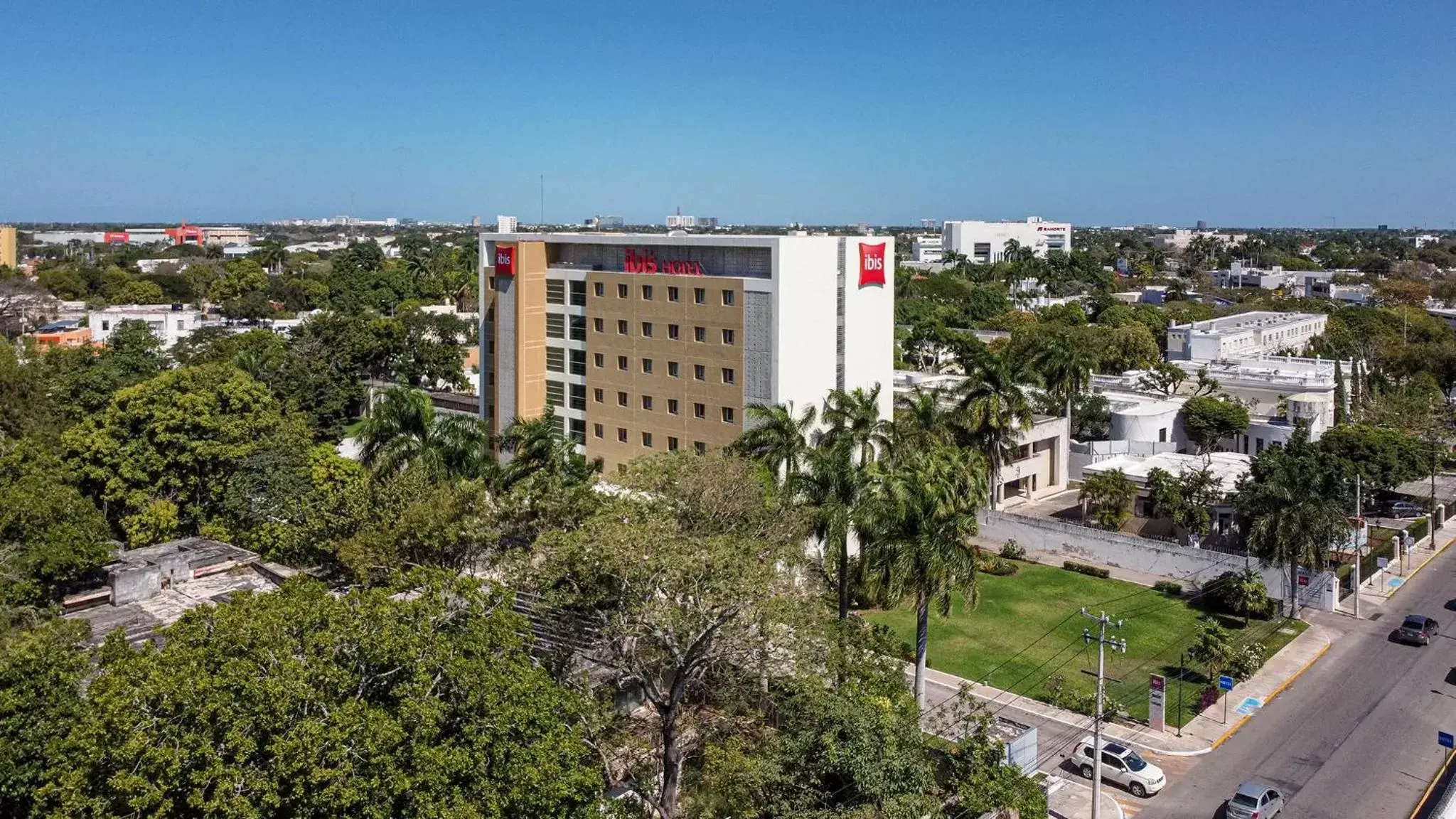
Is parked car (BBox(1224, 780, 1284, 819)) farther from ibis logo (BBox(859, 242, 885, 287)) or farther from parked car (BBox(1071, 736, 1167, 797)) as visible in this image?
ibis logo (BBox(859, 242, 885, 287))

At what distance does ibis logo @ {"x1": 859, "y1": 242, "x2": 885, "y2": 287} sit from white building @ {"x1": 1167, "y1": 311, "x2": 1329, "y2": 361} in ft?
176

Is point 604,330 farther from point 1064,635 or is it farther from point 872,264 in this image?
point 1064,635

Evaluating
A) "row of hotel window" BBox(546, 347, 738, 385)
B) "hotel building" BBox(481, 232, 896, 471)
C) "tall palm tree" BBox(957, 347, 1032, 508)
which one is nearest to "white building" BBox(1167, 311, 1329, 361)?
"tall palm tree" BBox(957, 347, 1032, 508)

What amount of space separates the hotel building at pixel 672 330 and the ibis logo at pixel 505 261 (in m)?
0.08

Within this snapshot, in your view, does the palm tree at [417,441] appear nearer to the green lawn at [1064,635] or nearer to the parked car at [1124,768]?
the green lawn at [1064,635]

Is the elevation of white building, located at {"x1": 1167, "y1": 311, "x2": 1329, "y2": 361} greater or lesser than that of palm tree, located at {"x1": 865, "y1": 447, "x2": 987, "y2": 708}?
greater

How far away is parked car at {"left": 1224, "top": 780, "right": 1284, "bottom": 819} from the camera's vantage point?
27.8 m

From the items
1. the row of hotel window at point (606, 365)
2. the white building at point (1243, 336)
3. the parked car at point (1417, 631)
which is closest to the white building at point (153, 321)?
the row of hotel window at point (606, 365)

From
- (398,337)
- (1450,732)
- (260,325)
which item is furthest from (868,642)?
(260,325)

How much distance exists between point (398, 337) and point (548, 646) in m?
58.0

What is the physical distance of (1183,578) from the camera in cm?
4909

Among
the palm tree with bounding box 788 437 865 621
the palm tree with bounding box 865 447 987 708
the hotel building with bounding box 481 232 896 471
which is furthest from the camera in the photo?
the hotel building with bounding box 481 232 896 471

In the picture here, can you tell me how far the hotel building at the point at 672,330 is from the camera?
160ft

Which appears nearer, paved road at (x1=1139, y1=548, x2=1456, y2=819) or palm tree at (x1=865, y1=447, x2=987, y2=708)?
paved road at (x1=1139, y1=548, x2=1456, y2=819)
